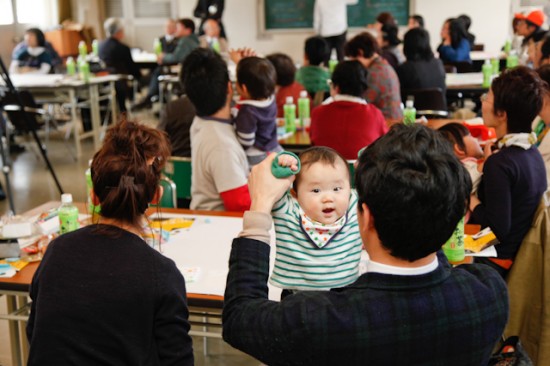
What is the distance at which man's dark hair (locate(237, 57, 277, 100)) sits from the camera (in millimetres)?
2961

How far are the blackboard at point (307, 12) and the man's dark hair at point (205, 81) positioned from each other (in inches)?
326

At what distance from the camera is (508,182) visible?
2.34 meters

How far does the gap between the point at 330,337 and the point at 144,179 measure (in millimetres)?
706

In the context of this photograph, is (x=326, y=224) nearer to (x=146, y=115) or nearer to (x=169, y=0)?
(x=146, y=115)

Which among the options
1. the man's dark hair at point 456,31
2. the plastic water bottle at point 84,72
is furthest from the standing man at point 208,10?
the man's dark hair at point 456,31

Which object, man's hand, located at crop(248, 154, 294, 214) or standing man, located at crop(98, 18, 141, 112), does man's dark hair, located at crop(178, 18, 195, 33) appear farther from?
man's hand, located at crop(248, 154, 294, 214)

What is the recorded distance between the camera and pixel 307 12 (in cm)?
1095

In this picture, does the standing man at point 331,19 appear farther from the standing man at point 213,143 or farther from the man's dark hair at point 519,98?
the man's dark hair at point 519,98

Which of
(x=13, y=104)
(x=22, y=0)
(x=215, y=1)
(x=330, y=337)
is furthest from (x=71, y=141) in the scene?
(x=330, y=337)

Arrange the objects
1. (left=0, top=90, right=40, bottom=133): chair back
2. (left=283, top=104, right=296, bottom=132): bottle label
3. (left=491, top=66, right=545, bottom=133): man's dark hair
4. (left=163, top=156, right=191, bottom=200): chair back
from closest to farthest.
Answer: (left=491, top=66, right=545, bottom=133): man's dark hair
(left=163, top=156, right=191, bottom=200): chair back
(left=283, top=104, right=296, bottom=132): bottle label
(left=0, top=90, right=40, bottom=133): chair back

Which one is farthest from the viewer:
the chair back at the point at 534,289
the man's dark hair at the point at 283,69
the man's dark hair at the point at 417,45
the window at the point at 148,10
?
the window at the point at 148,10

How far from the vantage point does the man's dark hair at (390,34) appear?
659 cm

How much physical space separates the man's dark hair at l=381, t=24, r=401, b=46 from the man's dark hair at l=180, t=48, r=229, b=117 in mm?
4075

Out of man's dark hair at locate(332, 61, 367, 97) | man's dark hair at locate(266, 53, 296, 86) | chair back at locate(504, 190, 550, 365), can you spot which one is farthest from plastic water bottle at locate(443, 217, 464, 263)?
man's dark hair at locate(266, 53, 296, 86)
